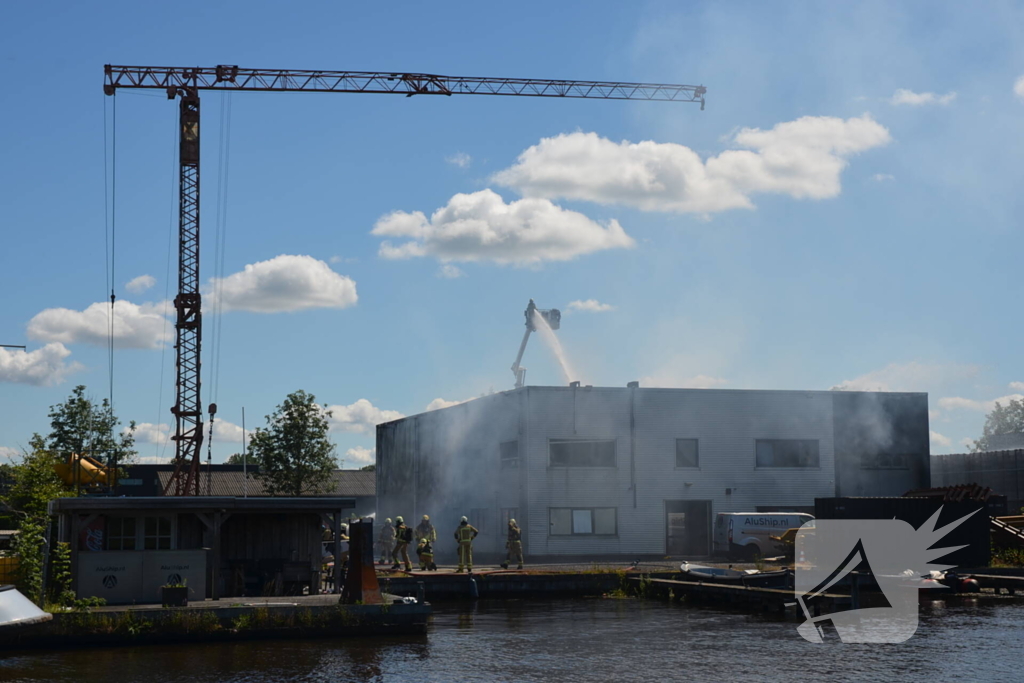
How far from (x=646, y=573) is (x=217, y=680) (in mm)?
21790

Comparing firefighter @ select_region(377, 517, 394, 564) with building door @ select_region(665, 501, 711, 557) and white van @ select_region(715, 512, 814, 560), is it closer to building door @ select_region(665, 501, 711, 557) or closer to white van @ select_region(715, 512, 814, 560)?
white van @ select_region(715, 512, 814, 560)

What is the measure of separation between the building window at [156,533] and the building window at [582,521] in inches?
973

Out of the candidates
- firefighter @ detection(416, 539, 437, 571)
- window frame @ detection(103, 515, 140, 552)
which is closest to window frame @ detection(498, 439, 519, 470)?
firefighter @ detection(416, 539, 437, 571)

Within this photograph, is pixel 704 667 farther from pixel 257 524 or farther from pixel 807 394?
pixel 807 394

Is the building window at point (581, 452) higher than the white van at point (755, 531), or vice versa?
the building window at point (581, 452)

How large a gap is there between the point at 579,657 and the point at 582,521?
26511 millimetres

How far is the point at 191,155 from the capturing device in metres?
72.0

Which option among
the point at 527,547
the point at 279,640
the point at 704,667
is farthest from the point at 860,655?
the point at 527,547

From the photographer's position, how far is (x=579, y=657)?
26.6 meters

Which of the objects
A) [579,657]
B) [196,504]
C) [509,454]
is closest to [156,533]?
[196,504]

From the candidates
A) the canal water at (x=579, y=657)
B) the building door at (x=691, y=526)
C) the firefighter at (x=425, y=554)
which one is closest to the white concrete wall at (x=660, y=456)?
the building door at (x=691, y=526)

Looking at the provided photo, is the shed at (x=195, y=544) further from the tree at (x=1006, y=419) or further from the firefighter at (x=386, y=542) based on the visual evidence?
the tree at (x=1006, y=419)

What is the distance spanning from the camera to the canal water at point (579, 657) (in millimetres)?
23750

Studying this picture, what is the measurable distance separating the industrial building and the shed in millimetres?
20710
